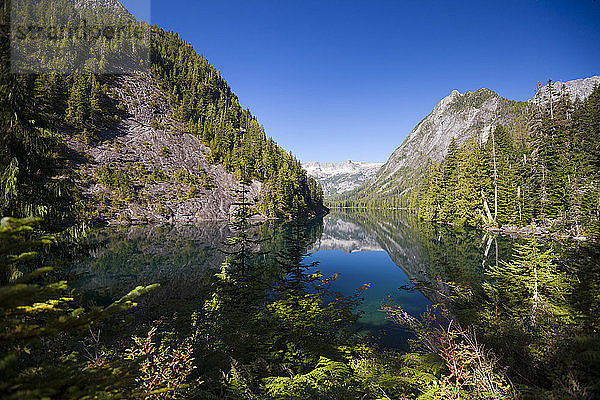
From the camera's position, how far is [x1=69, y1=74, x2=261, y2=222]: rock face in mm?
56469

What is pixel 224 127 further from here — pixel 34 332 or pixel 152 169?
pixel 34 332

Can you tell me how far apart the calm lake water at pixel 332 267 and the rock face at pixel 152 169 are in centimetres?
2160

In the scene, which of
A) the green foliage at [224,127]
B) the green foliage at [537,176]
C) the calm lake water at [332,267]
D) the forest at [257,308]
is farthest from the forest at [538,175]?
the green foliage at [224,127]

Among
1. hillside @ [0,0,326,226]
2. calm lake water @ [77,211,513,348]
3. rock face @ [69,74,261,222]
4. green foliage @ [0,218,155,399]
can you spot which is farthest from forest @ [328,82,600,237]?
rock face @ [69,74,261,222]

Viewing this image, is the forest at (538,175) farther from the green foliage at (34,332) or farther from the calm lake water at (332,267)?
the green foliage at (34,332)

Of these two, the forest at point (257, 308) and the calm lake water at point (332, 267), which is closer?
the forest at point (257, 308)

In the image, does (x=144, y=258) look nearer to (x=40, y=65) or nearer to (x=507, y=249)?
(x=507, y=249)

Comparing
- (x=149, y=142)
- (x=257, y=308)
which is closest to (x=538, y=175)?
(x=257, y=308)

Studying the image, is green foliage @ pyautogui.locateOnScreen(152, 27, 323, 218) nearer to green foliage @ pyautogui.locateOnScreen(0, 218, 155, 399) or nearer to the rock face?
the rock face

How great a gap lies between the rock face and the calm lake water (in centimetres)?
2160

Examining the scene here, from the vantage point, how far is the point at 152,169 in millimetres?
65125

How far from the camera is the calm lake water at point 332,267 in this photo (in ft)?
44.9

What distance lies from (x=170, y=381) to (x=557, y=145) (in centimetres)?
4951

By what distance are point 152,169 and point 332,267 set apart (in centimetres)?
6145
